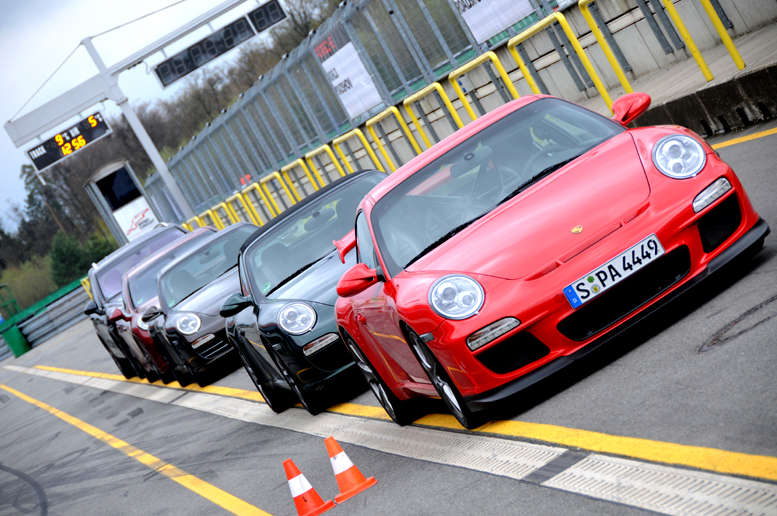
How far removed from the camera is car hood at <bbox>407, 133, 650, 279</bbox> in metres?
4.34

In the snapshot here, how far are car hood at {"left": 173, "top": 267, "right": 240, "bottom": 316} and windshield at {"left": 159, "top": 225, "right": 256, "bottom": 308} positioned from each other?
0.79 ft

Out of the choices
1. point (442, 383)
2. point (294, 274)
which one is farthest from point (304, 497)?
point (294, 274)

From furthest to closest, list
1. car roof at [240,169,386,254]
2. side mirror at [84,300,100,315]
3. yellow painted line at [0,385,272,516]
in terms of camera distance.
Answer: side mirror at [84,300,100,315] < car roof at [240,169,386,254] < yellow painted line at [0,385,272,516]

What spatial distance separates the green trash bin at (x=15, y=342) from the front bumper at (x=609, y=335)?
4126 centimetres

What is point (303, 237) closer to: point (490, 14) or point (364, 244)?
point (364, 244)

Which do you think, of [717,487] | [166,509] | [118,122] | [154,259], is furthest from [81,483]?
[118,122]

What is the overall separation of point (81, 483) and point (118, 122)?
272 ft

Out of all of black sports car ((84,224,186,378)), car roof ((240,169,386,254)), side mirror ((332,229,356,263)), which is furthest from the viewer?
black sports car ((84,224,186,378))

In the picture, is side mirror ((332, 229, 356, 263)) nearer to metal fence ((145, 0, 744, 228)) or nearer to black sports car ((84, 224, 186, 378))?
metal fence ((145, 0, 744, 228))

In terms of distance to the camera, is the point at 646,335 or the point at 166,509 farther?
the point at 166,509

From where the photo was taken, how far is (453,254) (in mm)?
4652

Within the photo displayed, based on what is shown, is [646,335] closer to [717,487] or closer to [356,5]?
[717,487]

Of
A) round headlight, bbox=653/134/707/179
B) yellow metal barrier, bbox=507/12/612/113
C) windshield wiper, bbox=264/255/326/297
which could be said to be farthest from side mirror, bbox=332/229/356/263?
yellow metal barrier, bbox=507/12/612/113

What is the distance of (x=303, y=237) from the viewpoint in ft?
26.9
